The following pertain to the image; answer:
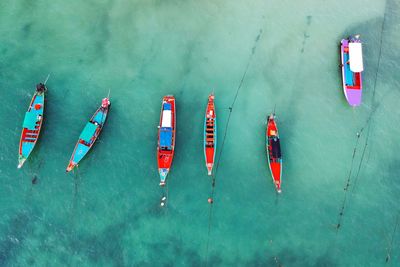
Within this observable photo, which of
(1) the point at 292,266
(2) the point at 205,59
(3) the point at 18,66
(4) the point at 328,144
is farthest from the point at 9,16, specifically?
(1) the point at 292,266

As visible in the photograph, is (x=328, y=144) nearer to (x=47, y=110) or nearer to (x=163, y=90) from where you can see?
(x=163, y=90)

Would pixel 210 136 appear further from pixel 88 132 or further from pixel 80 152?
→ pixel 80 152

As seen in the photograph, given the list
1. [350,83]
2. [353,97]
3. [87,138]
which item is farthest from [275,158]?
[87,138]

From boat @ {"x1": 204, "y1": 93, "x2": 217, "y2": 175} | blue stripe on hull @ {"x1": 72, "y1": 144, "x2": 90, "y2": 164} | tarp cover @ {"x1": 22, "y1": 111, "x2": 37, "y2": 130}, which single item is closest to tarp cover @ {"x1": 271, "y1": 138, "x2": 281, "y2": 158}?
boat @ {"x1": 204, "y1": 93, "x2": 217, "y2": 175}

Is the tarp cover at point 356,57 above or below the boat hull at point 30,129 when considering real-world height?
above

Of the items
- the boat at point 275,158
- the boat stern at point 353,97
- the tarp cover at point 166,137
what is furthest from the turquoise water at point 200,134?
the tarp cover at point 166,137

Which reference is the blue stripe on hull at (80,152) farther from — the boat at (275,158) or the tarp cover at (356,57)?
the tarp cover at (356,57)
